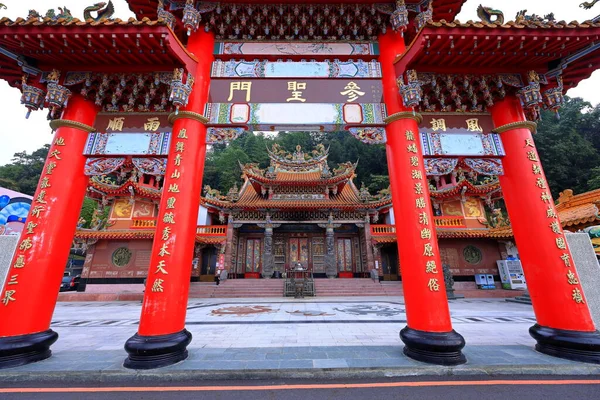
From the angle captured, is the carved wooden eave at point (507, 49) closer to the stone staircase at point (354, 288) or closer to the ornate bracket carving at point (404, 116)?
the ornate bracket carving at point (404, 116)

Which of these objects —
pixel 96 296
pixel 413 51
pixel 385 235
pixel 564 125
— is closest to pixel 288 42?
pixel 413 51

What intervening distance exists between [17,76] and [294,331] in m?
7.75

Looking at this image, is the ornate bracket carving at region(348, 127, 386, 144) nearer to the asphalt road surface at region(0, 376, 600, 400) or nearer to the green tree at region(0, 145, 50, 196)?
the asphalt road surface at region(0, 376, 600, 400)

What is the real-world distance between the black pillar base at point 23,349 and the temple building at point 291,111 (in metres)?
0.02

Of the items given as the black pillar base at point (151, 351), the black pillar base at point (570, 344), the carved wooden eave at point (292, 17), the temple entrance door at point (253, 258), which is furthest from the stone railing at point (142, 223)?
the black pillar base at point (570, 344)

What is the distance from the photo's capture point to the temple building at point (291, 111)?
154 inches

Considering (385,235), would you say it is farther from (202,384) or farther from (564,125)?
(564,125)

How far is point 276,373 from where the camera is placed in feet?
11.4

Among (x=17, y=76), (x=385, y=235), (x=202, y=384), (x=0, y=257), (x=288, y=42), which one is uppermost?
(x=288, y=42)

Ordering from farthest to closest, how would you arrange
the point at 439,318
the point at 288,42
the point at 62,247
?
the point at 288,42 < the point at 62,247 < the point at 439,318

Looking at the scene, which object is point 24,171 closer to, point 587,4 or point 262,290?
point 262,290

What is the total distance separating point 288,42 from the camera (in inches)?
222

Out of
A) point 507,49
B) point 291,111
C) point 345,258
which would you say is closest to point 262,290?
point 345,258

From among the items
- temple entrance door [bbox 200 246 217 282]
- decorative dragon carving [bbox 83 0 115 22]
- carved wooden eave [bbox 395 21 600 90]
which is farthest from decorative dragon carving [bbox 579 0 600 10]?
temple entrance door [bbox 200 246 217 282]
